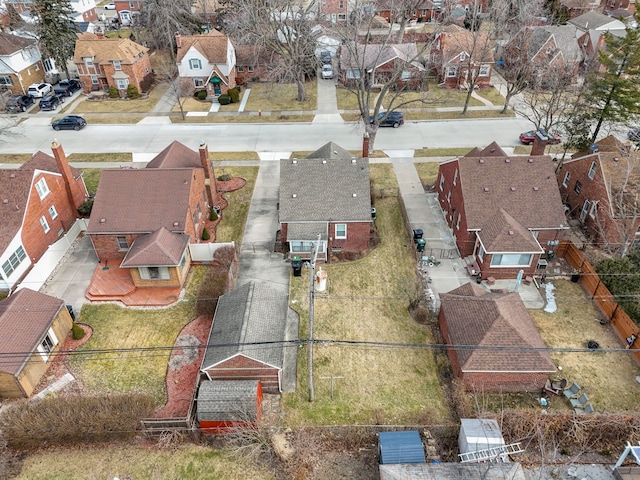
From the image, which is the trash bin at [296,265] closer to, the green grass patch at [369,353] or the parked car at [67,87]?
the green grass patch at [369,353]

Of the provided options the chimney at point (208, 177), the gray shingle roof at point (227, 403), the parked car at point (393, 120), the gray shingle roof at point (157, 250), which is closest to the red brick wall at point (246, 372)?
the gray shingle roof at point (227, 403)

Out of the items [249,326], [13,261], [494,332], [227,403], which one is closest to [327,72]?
[13,261]

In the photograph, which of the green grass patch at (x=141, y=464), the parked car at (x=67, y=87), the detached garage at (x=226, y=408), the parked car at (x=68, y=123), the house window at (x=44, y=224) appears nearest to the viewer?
the green grass patch at (x=141, y=464)

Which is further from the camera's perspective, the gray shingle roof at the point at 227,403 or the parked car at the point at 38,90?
the parked car at the point at 38,90

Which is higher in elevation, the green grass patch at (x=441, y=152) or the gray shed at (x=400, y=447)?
the gray shed at (x=400, y=447)

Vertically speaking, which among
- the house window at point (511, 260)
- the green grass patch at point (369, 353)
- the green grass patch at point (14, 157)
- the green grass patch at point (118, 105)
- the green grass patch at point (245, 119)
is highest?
the house window at point (511, 260)

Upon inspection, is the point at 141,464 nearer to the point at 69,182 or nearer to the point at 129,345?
the point at 129,345
